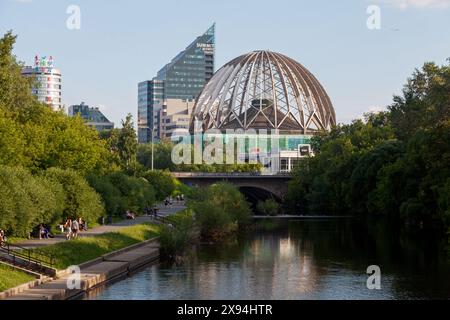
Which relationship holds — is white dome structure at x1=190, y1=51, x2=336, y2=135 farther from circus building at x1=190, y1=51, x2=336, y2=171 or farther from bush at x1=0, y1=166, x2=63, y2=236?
bush at x1=0, y1=166, x2=63, y2=236

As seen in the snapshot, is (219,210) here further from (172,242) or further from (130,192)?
(172,242)

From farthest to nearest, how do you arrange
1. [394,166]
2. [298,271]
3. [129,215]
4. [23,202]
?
[394,166] → [129,215] → [298,271] → [23,202]

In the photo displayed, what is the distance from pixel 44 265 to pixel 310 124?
11131 cm

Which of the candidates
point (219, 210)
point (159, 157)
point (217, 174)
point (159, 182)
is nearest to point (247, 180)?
point (217, 174)

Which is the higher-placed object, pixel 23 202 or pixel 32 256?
pixel 23 202

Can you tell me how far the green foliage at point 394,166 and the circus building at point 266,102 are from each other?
97.8 ft

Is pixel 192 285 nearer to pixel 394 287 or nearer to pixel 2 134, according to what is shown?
pixel 394 287

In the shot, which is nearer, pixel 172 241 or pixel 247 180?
pixel 172 241

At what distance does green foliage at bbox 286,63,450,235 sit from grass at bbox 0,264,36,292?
2076 cm

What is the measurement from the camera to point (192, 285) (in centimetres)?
3325

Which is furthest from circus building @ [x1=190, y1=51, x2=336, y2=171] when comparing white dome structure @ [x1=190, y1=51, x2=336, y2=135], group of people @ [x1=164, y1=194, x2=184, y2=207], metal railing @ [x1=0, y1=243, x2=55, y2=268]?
metal railing @ [x1=0, y1=243, x2=55, y2=268]

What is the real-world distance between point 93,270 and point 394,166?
3492 cm

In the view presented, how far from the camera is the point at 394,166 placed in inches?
2515
